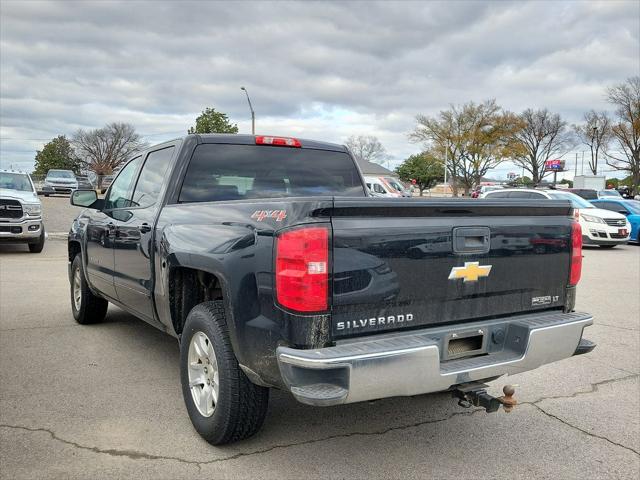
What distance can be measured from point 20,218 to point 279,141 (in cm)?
1001

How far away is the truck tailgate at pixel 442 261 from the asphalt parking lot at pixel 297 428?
872 mm

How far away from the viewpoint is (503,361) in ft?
9.98

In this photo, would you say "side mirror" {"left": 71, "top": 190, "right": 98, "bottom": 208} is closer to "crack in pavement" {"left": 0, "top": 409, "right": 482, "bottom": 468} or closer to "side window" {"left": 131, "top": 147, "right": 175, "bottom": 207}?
"side window" {"left": 131, "top": 147, "right": 175, "bottom": 207}

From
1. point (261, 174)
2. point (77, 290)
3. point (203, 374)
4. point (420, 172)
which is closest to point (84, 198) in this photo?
point (77, 290)

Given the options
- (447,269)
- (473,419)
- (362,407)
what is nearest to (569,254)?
(447,269)

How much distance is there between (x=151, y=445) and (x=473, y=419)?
6.99ft

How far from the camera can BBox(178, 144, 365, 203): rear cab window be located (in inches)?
167

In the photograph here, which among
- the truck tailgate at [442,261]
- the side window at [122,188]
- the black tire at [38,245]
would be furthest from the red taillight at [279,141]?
the black tire at [38,245]

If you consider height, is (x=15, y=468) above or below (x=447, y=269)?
below

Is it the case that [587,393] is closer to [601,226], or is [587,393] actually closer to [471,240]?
[471,240]

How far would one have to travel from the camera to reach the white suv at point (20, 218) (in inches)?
483

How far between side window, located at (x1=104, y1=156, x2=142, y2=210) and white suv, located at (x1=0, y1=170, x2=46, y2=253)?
800 cm

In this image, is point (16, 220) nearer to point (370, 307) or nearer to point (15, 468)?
point (15, 468)

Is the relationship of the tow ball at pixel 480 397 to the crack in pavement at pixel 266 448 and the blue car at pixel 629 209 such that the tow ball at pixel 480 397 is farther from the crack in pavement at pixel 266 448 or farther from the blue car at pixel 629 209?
the blue car at pixel 629 209
